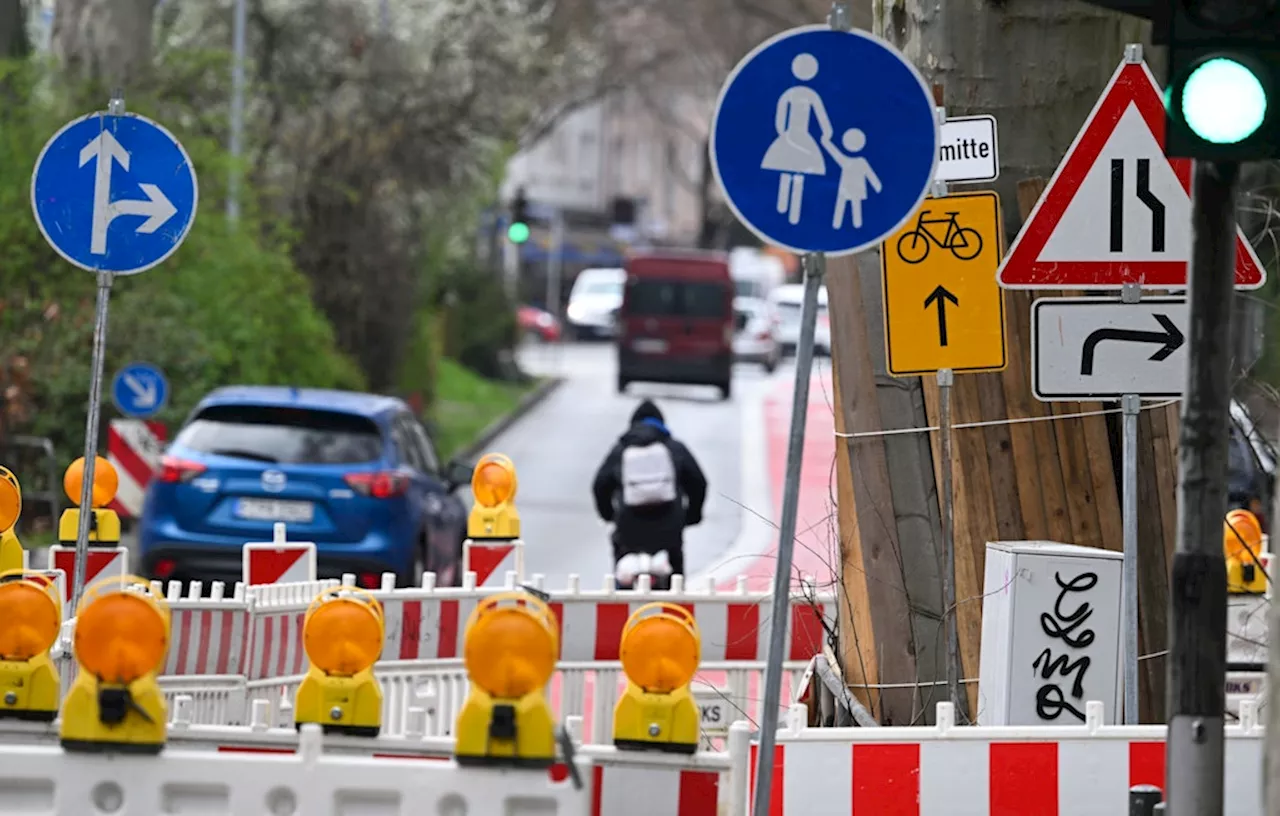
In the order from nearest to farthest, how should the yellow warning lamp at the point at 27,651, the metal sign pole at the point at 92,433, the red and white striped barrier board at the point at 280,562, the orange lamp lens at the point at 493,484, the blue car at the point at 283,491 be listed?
the yellow warning lamp at the point at 27,651, the metal sign pole at the point at 92,433, the red and white striped barrier board at the point at 280,562, the orange lamp lens at the point at 493,484, the blue car at the point at 283,491

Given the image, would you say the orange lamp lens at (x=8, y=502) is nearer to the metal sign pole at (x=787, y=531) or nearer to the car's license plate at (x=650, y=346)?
the metal sign pole at (x=787, y=531)

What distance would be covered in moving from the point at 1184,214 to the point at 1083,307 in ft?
1.30

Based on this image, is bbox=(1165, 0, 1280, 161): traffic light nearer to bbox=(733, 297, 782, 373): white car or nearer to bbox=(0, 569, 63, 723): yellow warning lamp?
bbox=(0, 569, 63, 723): yellow warning lamp

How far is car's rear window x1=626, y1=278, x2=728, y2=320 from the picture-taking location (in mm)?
45406

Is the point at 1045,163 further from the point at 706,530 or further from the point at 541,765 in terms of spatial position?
the point at 706,530

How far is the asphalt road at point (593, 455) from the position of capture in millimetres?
22172

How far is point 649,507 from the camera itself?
45.3 feet

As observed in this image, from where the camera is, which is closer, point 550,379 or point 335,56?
point 335,56

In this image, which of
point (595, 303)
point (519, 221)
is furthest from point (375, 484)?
point (595, 303)

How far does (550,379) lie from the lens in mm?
50656

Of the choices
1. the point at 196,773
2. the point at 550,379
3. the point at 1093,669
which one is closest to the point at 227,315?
the point at 1093,669

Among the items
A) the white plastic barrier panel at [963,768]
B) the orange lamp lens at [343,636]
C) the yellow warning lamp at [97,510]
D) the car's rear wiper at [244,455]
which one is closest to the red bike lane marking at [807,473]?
the car's rear wiper at [244,455]

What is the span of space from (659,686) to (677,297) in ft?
131

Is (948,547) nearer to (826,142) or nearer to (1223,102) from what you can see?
(826,142)
